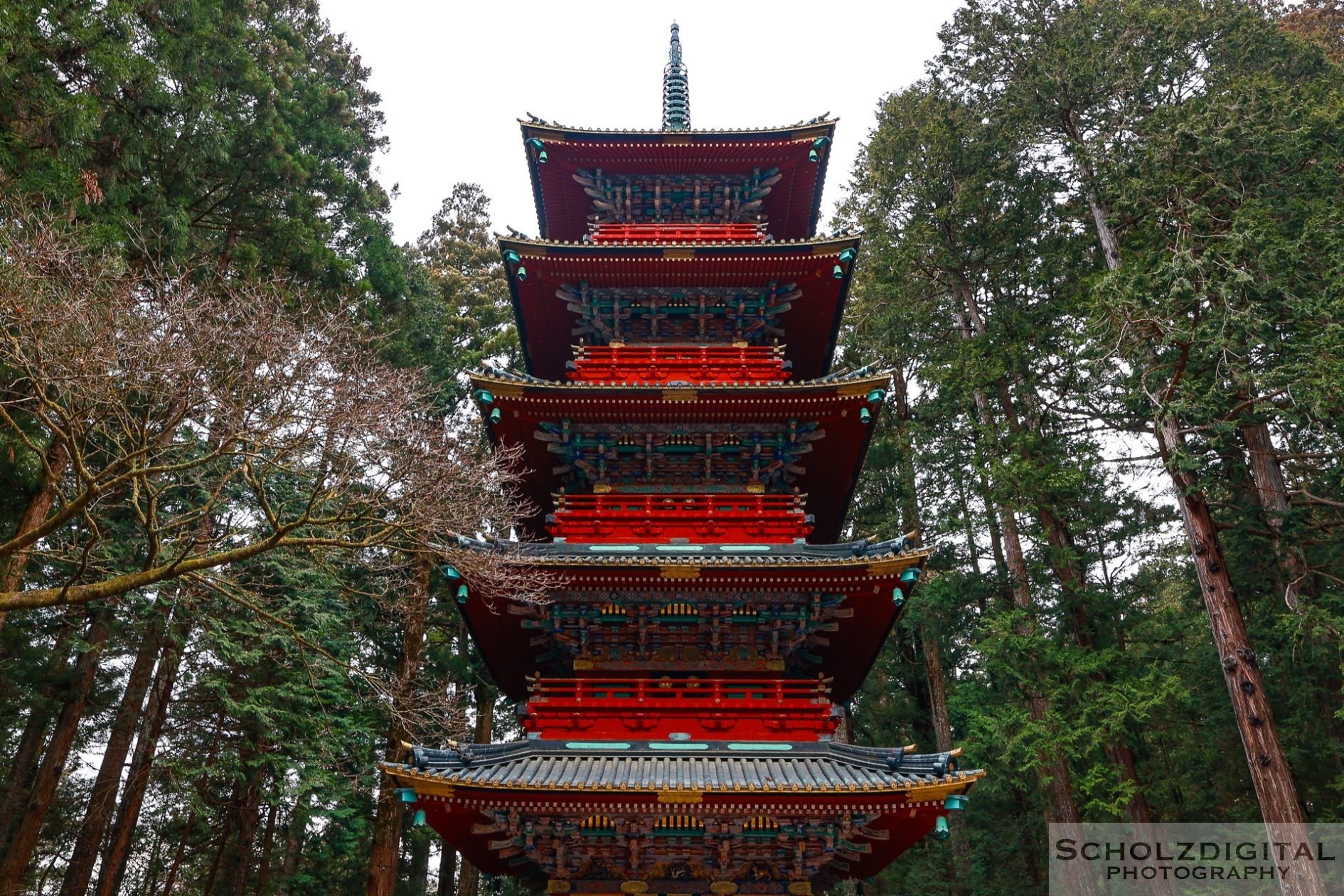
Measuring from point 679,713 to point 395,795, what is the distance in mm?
6511

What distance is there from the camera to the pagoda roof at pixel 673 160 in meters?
13.5

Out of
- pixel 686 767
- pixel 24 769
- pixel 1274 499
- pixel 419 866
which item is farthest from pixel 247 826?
pixel 1274 499

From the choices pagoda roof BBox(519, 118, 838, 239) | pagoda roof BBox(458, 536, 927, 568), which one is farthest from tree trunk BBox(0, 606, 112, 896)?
pagoda roof BBox(519, 118, 838, 239)

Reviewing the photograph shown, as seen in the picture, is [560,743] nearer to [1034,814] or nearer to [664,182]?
[664,182]

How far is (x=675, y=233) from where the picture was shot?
14.2 m

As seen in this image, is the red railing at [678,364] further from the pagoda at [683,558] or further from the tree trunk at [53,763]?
the tree trunk at [53,763]

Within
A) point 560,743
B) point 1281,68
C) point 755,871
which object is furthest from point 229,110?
point 1281,68

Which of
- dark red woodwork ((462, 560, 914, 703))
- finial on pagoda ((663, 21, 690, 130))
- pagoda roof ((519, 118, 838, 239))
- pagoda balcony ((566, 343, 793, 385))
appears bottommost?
dark red woodwork ((462, 560, 914, 703))

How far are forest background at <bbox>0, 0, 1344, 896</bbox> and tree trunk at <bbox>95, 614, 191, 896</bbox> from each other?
0.15 m

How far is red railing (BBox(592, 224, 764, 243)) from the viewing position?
46.0ft

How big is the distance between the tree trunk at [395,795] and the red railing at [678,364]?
15.0ft

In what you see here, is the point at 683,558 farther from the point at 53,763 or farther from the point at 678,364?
the point at 53,763

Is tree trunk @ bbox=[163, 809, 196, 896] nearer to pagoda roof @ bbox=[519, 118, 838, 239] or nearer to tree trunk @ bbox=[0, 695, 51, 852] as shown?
tree trunk @ bbox=[0, 695, 51, 852]

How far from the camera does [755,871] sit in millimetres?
9195
